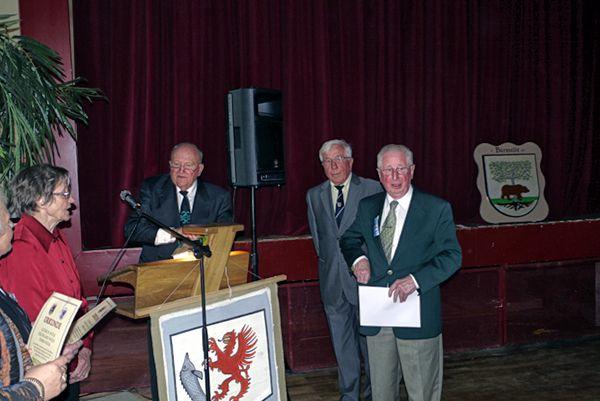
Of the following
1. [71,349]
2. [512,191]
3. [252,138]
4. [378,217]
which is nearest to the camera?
[71,349]

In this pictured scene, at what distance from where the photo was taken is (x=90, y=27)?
15.7 feet

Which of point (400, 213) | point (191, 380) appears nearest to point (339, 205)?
point (400, 213)

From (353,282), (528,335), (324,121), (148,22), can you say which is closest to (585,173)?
(528,335)

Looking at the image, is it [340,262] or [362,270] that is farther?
[340,262]

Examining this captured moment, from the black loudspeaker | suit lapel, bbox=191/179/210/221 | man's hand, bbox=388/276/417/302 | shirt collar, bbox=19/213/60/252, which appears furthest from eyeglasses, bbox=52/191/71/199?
the black loudspeaker

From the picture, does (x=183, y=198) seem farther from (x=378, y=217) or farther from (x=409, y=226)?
(x=409, y=226)

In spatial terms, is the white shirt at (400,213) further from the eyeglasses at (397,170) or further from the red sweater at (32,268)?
the red sweater at (32,268)

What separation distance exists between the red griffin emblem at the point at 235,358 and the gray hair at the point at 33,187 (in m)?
0.88

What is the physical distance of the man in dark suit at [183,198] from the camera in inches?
151

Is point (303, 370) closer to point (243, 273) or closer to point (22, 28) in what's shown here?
point (243, 273)

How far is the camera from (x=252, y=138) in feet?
14.5

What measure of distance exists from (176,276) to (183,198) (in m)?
1.37

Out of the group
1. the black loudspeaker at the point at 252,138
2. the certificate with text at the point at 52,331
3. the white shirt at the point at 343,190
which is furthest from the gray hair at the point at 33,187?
the white shirt at the point at 343,190

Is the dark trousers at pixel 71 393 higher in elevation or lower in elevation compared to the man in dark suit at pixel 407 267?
lower
